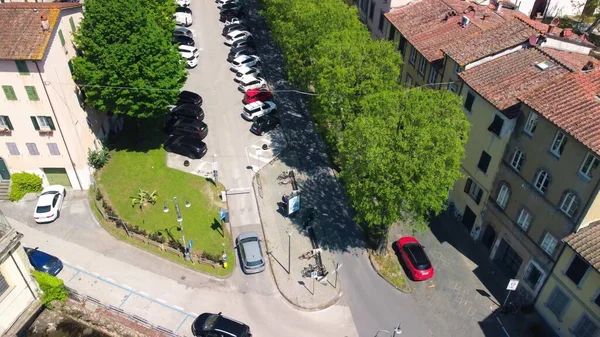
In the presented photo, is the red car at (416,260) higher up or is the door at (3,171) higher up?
the door at (3,171)

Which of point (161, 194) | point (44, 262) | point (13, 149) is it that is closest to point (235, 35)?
point (161, 194)

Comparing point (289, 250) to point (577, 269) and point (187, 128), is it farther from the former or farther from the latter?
point (577, 269)

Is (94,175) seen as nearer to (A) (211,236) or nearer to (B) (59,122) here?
(B) (59,122)

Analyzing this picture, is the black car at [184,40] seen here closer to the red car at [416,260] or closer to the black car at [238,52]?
the black car at [238,52]

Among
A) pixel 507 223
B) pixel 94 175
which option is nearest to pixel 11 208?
pixel 94 175

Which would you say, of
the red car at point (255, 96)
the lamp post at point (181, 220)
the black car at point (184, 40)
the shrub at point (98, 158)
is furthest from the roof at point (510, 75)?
the black car at point (184, 40)

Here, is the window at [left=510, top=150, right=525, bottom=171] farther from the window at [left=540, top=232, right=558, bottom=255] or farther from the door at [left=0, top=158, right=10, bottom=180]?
Answer: the door at [left=0, top=158, right=10, bottom=180]
